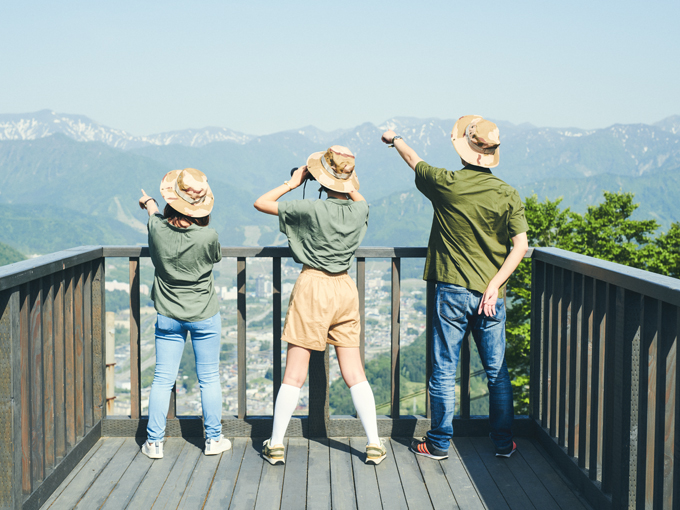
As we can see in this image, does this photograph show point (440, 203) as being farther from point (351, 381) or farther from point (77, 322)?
point (77, 322)

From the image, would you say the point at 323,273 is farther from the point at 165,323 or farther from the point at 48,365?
the point at 48,365

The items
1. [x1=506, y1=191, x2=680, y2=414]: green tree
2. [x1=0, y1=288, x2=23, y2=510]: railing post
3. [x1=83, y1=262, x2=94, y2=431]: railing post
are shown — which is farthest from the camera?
[x1=506, y1=191, x2=680, y2=414]: green tree

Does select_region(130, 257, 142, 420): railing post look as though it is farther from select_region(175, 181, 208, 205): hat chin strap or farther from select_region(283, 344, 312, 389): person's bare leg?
select_region(283, 344, 312, 389): person's bare leg

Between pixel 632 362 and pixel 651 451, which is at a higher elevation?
pixel 632 362

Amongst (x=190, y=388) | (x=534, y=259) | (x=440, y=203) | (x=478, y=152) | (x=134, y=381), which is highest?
(x=478, y=152)

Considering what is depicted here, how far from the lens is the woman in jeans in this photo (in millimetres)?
2783

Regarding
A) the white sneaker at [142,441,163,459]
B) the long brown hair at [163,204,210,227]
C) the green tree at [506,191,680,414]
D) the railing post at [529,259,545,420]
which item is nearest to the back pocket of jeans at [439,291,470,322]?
the railing post at [529,259,545,420]

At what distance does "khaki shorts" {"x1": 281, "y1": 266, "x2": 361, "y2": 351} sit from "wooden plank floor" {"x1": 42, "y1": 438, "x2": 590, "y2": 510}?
64 centimetres

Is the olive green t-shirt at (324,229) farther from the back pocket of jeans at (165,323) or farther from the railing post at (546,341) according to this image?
the railing post at (546,341)

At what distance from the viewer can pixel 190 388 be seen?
3231 inches

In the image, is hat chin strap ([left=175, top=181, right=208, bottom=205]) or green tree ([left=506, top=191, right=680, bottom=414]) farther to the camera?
green tree ([left=506, top=191, right=680, bottom=414])

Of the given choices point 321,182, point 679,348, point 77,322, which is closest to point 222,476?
point 77,322

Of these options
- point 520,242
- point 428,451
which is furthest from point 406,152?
point 428,451

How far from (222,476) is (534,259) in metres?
2.01
